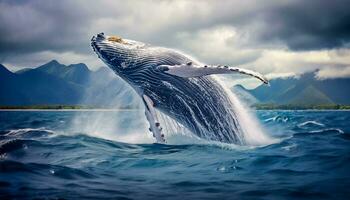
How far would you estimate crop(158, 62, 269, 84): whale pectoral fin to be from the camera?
22.8ft

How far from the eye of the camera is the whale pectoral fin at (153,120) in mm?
7883

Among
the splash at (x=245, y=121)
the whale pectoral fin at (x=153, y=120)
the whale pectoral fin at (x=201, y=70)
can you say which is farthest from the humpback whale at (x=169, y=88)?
the whale pectoral fin at (x=201, y=70)

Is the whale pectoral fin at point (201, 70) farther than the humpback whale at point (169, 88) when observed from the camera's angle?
No

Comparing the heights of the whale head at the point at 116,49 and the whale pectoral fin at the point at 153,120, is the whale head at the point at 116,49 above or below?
above

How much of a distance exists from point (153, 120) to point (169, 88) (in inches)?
30.2

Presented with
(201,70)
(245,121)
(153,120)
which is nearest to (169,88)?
(153,120)

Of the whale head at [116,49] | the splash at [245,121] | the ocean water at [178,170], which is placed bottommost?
the ocean water at [178,170]

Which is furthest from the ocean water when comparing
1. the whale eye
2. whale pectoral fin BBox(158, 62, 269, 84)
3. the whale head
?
the whale eye

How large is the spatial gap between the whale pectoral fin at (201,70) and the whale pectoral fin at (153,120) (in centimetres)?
88

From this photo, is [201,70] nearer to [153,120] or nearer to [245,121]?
[153,120]

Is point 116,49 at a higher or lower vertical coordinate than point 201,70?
higher

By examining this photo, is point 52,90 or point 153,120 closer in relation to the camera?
point 153,120

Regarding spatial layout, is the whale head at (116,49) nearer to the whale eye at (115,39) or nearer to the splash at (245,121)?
the whale eye at (115,39)

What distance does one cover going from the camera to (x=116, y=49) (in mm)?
8188
